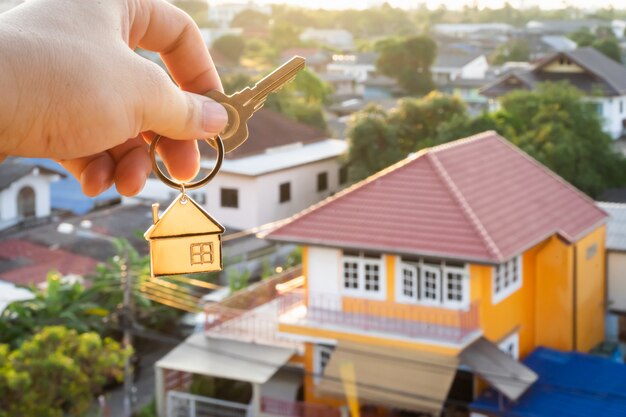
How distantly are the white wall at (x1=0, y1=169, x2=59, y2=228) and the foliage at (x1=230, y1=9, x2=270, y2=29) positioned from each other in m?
93.5

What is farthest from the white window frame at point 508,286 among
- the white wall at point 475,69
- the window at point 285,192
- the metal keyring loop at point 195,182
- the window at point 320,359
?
the white wall at point 475,69

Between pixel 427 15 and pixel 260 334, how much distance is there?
133 m

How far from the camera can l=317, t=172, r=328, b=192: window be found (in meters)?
30.4

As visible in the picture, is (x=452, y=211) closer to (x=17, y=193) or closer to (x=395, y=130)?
(x=395, y=130)

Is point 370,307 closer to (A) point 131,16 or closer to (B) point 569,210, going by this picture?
(B) point 569,210

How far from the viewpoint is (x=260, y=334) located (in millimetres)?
18172

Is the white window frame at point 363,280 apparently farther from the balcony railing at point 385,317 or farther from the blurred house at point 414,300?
the balcony railing at point 385,317

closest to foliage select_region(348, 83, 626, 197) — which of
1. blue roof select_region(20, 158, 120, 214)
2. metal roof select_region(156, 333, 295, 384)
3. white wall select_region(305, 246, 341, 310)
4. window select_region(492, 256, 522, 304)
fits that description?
blue roof select_region(20, 158, 120, 214)

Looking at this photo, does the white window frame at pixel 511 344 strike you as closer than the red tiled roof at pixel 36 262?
Yes

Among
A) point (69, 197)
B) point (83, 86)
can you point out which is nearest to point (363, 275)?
point (83, 86)

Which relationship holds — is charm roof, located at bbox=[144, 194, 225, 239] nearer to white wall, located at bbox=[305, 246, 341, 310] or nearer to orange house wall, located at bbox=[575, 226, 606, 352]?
white wall, located at bbox=[305, 246, 341, 310]

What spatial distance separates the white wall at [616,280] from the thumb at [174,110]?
1868cm

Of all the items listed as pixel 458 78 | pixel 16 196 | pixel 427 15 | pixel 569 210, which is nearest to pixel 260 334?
pixel 569 210

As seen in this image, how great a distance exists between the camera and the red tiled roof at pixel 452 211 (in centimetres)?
1636
